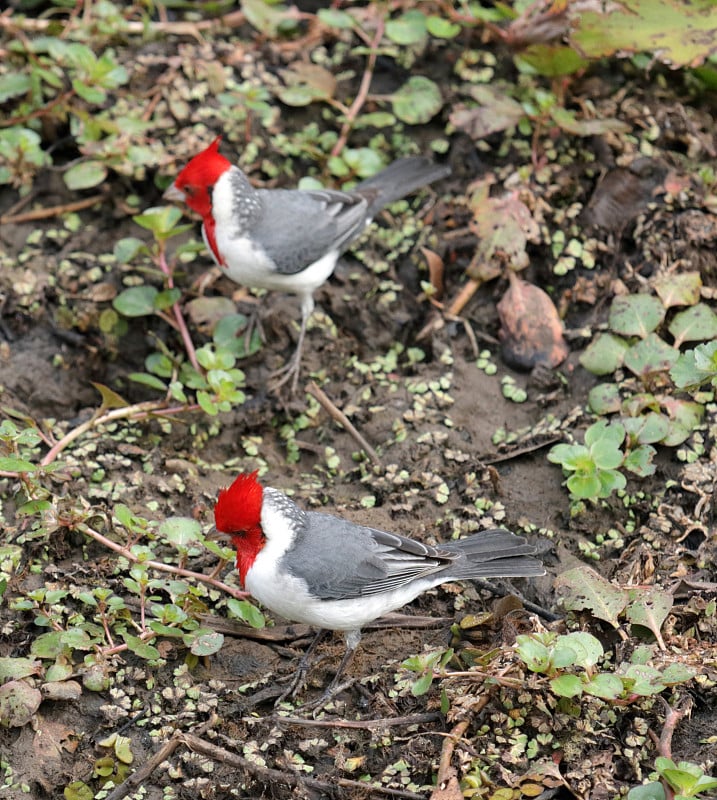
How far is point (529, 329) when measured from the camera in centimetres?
568

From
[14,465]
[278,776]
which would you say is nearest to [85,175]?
[14,465]

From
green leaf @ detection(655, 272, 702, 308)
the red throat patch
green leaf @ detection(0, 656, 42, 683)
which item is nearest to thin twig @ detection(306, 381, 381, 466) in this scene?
the red throat patch

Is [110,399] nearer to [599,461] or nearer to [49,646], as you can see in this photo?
[49,646]

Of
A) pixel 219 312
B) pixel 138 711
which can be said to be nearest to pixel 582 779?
pixel 138 711

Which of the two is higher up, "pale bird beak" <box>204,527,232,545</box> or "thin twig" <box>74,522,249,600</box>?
"pale bird beak" <box>204,527,232,545</box>

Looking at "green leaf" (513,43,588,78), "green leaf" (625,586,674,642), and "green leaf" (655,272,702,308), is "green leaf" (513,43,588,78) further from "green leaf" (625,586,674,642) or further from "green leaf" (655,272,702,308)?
"green leaf" (625,586,674,642)

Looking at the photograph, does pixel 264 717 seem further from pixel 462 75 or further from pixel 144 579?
pixel 462 75

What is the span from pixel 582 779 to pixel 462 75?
4.69m

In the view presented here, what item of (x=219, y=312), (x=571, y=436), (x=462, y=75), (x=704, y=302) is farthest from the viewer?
(x=462, y=75)

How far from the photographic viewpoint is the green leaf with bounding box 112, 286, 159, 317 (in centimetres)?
579

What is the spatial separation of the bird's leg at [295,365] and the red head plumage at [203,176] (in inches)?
29.3

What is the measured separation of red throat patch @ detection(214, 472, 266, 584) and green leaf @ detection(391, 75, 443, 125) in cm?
327

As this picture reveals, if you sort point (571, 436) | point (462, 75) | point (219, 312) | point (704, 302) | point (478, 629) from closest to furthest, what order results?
point (478, 629), point (571, 436), point (704, 302), point (219, 312), point (462, 75)

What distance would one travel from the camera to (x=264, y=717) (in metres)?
4.10
